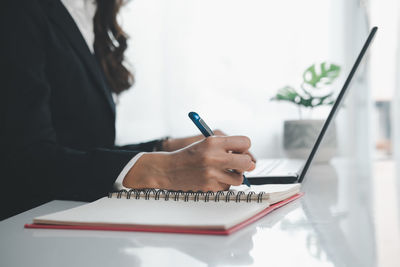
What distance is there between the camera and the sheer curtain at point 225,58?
2.13 metres

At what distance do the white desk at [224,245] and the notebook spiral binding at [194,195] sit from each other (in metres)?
0.04

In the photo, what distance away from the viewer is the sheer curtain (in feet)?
6.98

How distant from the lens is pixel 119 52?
1.59 metres

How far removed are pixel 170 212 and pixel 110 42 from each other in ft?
3.91

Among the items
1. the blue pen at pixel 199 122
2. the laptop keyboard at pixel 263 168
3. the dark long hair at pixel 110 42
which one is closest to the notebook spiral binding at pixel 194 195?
the blue pen at pixel 199 122

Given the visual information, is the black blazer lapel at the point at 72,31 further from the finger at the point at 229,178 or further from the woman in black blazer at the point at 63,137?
the finger at the point at 229,178

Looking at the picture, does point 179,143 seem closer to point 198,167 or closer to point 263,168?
point 263,168

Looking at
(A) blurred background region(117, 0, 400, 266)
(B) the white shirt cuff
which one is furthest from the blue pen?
(A) blurred background region(117, 0, 400, 266)

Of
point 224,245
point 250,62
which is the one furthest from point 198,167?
point 250,62

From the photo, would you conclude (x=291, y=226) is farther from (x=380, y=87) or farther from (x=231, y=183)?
(x=380, y=87)

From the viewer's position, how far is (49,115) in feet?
2.96

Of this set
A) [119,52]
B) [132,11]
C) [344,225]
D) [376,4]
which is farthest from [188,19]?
[344,225]

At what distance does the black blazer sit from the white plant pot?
0.48 m

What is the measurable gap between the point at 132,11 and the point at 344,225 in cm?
216
